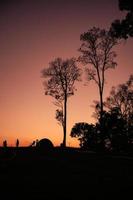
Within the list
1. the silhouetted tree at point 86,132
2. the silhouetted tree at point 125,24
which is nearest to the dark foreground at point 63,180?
the silhouetted tree at point 125,24

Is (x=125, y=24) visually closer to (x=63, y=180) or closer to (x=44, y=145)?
(x=63, y=180)

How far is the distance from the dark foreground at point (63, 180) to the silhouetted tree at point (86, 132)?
29.5 metres

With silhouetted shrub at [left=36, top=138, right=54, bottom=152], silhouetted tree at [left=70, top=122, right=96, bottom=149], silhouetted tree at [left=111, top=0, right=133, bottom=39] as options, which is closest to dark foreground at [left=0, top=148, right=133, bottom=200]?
silhouetted tree at [left=111, top=0, right=133, bottom=39]

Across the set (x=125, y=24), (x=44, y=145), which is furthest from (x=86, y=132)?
(x=125, y=24)

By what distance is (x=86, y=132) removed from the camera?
2312 inches

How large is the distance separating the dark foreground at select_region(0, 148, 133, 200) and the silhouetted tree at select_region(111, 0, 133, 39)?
28.4 ft

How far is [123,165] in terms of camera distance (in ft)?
86.7

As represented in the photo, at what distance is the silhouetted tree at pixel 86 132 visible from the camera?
58188 mm

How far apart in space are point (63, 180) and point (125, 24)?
999cm

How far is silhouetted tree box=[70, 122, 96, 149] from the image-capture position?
58188 millimetres

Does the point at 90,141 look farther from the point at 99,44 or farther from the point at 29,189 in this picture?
the point at 29,189

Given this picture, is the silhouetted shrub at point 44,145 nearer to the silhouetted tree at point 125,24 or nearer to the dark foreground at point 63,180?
the dark foreground at point 63,180

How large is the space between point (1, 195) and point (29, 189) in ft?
5.74

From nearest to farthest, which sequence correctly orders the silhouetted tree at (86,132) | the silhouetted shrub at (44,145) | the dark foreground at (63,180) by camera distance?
the dark foreground at (63,180) < the silhouetted shrub at (44,145) < the silhouetted tree at (86,132)
